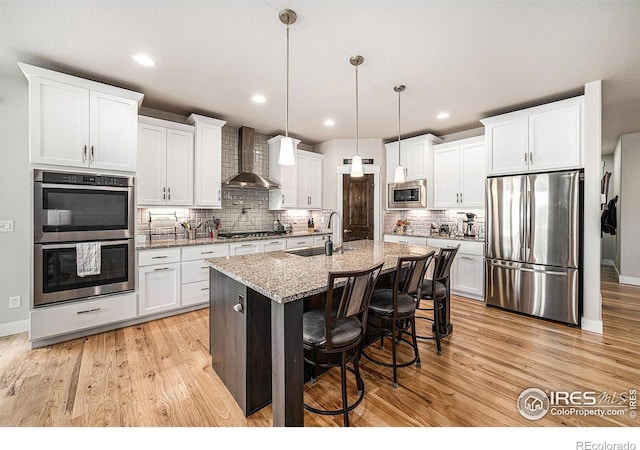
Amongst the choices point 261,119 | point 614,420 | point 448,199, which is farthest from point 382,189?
point 614,420

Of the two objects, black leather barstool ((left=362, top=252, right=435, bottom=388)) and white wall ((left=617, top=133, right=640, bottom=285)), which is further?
white wall ((left=617, top=133, right=640, bottom=285))

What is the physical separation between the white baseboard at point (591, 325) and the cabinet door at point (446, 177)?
86.5 inches

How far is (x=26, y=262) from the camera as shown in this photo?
3100 mm

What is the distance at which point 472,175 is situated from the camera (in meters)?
4.51

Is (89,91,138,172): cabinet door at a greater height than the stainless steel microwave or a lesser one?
greater

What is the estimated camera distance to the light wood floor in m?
1.81

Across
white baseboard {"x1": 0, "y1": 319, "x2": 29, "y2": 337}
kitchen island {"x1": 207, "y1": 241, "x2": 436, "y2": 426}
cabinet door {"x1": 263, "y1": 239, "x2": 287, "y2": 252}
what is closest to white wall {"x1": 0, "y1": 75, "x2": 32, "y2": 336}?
white baseboard {"x1": 0, "y1": 319, "x2": 29, "y2": 337}

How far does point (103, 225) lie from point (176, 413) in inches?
86.3

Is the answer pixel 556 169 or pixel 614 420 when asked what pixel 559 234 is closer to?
pixel 556 169

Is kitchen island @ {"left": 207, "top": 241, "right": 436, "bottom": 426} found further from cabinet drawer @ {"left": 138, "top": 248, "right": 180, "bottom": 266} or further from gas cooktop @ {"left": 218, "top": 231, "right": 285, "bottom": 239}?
gas cooktop @ {"left": 218, "top": 231, "right": 285, "bottom": 239}

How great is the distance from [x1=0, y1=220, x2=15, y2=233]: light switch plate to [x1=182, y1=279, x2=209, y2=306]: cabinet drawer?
184 cm

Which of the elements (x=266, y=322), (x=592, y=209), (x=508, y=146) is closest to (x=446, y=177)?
(x=508, y=146)

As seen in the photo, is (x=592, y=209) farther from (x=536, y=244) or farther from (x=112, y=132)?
(x=112, y=132)
